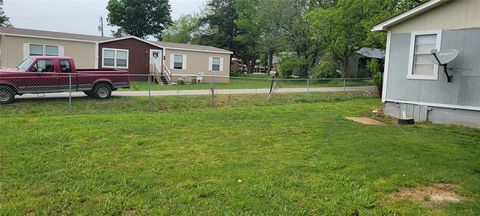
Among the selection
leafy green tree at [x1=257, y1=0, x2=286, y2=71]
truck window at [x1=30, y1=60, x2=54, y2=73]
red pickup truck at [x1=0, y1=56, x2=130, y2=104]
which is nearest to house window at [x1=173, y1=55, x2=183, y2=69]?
leafy green tree at [x1=257, y1=0, x2=286, y2=71]

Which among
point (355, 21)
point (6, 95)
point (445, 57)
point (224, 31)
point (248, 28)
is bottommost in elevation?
point (6, 95)

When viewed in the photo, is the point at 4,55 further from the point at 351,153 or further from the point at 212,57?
the point at 351,153

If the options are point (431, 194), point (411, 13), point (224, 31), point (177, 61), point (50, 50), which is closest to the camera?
point (431, 194)

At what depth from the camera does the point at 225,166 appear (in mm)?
5480

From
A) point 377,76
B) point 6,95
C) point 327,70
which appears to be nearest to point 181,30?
point 327,70

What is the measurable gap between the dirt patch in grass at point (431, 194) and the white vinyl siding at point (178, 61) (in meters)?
24.9

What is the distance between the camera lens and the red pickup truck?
12.4 meters

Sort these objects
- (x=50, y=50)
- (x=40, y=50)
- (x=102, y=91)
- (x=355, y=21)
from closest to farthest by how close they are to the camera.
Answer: (x=102, y=91)
(x=355, y=21)
(x=40, y=50)
(x=50, y=50)

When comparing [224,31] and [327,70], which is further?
[224,31]

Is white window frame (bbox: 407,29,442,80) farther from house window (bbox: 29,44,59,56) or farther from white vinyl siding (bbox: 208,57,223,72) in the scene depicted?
house window (bbox: 29,44,59,56)

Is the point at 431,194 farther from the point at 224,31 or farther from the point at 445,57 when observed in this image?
the point at 224,31

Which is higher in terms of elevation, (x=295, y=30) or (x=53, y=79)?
(x=295, y=30)

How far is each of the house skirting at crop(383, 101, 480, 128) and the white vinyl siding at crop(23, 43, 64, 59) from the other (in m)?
20.1

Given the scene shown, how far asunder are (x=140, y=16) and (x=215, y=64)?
2607cm
